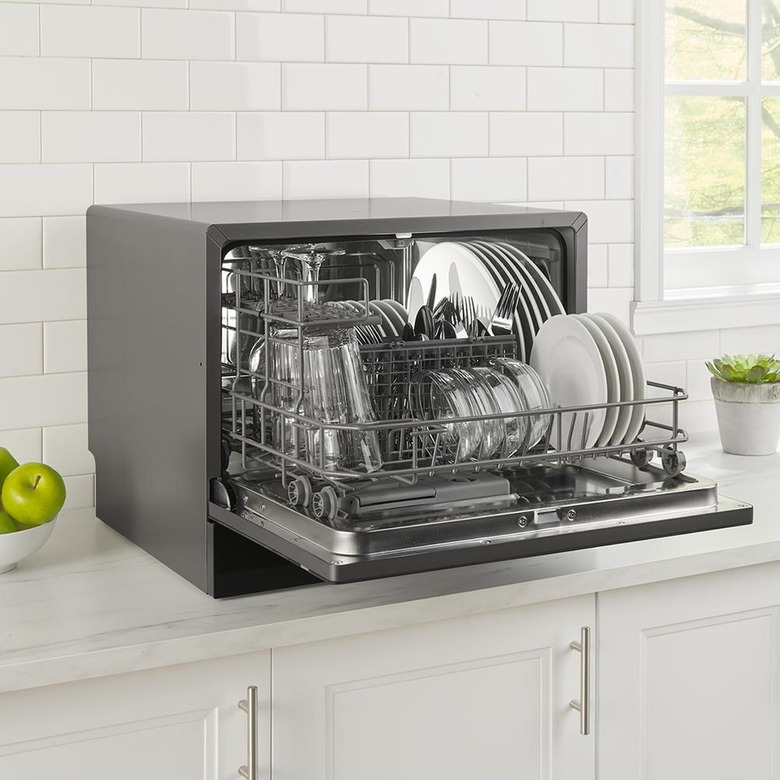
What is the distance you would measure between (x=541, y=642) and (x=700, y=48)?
1390mm

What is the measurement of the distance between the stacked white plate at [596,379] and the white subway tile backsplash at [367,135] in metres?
0.62

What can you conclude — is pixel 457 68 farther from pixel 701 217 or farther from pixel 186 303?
pixel 186 303

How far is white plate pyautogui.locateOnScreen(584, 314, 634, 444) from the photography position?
1472 mm

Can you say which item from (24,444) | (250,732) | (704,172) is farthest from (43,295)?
(704,172)

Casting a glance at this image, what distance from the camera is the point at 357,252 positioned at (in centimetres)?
172

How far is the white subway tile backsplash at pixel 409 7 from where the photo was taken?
6.59 feet

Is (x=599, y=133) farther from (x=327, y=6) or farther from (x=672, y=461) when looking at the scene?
(x=672, y=461)

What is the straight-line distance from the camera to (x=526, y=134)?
2.16 m

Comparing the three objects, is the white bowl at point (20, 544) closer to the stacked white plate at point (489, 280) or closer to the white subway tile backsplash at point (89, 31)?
the stacked white plate at point (489, 280)

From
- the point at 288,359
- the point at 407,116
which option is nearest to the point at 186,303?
the point at 288,359

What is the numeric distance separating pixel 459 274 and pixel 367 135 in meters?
0.43

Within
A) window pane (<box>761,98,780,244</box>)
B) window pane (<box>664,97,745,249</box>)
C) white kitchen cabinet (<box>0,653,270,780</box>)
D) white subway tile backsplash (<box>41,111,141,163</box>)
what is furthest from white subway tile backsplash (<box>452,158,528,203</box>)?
white kitchen cabinet (<box>0,653,270,780</box>)

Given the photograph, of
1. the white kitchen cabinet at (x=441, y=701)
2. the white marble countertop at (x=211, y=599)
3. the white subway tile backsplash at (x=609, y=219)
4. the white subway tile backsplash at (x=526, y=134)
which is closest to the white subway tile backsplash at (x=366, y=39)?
the white subway tile backsplash at (x=526, y=134)

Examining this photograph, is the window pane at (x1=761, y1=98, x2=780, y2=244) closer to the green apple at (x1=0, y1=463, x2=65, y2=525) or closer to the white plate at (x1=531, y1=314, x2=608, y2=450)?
the white plate at (x1=531, y1=314, x2=608, y2=450)
